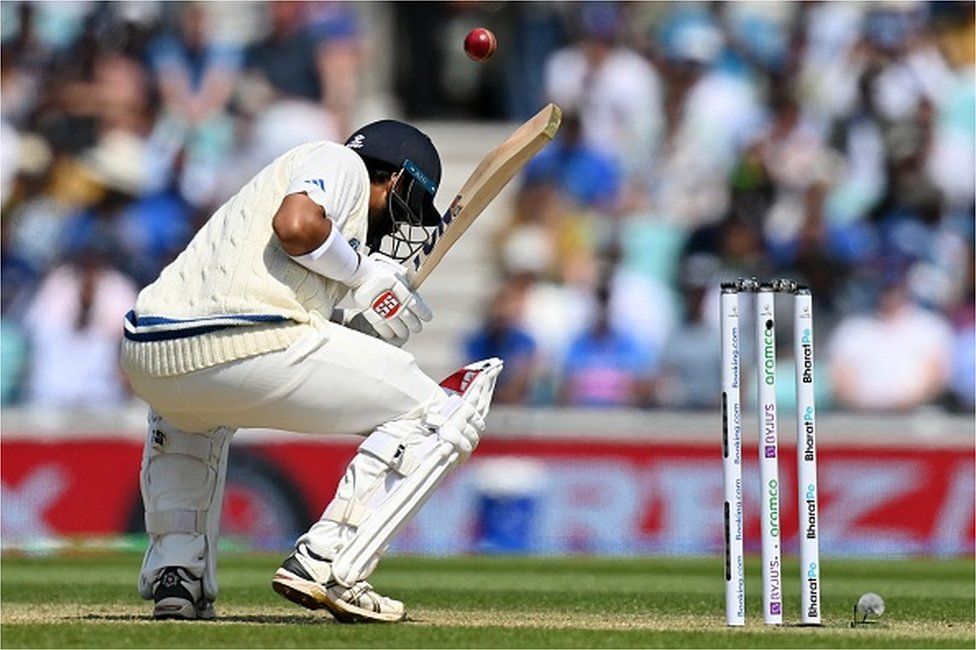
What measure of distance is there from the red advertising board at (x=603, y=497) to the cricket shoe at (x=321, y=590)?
5.26 meters

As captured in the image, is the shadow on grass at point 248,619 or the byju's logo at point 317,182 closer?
the byju's logo at point 317,182

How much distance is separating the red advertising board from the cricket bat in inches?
196

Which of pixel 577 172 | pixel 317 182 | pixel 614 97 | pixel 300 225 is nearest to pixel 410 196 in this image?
pixel 317 182

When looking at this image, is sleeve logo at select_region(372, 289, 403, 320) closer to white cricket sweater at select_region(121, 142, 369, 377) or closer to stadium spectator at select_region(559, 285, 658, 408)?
white cricket sweater at select_region(121, 142, 369, 377)

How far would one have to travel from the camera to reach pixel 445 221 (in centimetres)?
591

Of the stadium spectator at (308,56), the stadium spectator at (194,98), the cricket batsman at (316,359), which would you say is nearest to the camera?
the cricket batsman at (316,359)

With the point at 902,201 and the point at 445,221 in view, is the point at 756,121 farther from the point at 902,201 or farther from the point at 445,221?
the point at 445,221

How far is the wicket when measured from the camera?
541 cm

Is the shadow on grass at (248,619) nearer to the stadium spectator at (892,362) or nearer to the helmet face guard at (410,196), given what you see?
the helmet face guard at (410,196)

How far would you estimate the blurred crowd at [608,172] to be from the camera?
11.7 meters

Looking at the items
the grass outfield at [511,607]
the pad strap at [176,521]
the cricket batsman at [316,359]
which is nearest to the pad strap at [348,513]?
the cricket batsman at [316,359]

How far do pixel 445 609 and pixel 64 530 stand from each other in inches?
185

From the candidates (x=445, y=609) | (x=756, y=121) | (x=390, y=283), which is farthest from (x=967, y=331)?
(x=390, y=283)

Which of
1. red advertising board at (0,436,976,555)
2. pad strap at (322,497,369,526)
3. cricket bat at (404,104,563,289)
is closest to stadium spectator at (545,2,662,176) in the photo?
red advertising board at (0,436,976,555)
